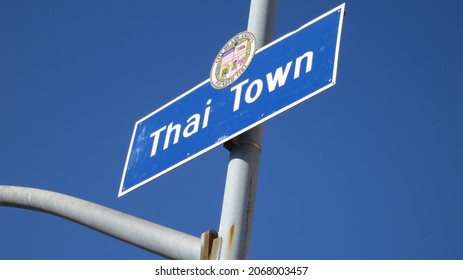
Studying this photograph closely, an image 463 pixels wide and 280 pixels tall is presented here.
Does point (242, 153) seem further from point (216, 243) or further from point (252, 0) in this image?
point (252, 0)

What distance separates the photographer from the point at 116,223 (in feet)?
11.9

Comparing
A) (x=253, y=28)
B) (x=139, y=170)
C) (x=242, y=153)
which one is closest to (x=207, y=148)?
(x=242, y=153)

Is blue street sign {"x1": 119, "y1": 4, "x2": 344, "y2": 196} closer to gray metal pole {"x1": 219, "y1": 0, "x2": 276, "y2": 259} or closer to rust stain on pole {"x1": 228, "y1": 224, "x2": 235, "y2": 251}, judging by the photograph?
gray metal pole {"x1": 219, "y1": 0, "x2": 276, "y2": 259}

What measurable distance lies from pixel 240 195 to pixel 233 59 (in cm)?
78

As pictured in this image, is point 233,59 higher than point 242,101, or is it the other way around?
point 233,59

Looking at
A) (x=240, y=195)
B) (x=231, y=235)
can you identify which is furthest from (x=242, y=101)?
(x=231, y=235)

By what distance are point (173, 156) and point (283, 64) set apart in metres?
0.61

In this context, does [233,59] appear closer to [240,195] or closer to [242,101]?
[242,101]

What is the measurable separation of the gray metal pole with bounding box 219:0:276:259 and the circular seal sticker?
304mm

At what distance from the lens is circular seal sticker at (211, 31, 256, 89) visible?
3963 millimetres

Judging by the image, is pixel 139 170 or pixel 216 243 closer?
pixel 216 243

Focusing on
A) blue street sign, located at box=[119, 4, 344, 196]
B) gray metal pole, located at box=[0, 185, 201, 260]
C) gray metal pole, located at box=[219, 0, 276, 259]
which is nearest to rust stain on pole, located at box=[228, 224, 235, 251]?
gray metal pole, located at box=[219, 0, 276, 259]

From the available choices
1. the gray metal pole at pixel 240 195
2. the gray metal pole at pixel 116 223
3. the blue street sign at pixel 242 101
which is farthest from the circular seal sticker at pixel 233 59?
the gray metal pole at pixel 116 223

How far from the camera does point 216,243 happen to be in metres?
3.38
